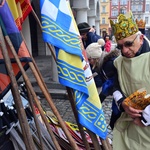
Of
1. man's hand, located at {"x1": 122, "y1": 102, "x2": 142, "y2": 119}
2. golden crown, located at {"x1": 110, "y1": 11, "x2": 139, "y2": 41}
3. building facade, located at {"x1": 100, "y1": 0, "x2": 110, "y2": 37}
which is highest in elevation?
golden crown, located at {"x1": 110, "y1": 11, "x2": 139, "y2": 41}

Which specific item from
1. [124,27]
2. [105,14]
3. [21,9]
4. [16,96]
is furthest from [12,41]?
[105,14]

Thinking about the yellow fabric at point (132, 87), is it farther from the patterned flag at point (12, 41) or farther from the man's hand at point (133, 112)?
the patterned flag at point (12, 41)

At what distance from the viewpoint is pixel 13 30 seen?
1.51 meters

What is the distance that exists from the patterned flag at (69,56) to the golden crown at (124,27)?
0.36m

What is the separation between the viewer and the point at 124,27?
5.62ft

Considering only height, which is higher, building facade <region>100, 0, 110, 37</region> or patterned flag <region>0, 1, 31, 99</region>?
patterned flag <region>0, 1, 31, 99</region>

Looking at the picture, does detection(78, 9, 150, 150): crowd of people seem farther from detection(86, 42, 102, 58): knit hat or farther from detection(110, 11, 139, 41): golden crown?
detection(86, 42, 102, 58): knit hat

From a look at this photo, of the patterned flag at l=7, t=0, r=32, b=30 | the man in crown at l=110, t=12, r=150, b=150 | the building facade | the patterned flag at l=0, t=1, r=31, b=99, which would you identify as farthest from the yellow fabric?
the building facade

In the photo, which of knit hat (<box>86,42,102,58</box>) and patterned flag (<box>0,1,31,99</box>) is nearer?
patterned flag (<box>0,1,31,99</box>)

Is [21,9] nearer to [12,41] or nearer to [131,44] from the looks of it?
[12,41]

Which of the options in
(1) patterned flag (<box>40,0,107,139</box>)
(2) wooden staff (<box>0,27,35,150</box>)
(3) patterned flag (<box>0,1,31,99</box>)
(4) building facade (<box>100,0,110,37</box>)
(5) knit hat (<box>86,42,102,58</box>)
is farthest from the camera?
(4) building facade (<box>100,0,110,37</box>)

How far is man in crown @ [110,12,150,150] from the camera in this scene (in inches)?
65.1

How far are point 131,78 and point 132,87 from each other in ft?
0.27

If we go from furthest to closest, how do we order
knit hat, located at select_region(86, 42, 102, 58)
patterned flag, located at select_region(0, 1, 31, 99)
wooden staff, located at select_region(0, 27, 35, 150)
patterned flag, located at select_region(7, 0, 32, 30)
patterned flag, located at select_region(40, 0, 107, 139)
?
1. knit hat, located at select_region(86, 42, 102, 58)
2. patterned flag, located at select_region(7, 0, 32, 30)
3. patterned flag, located at select_region(40, 0, 107, 139)
4. patterned flag, located at select_region(0, 1, 31, 99)
5. wooden staff, located at select_region(0, 27, 35, 150)
